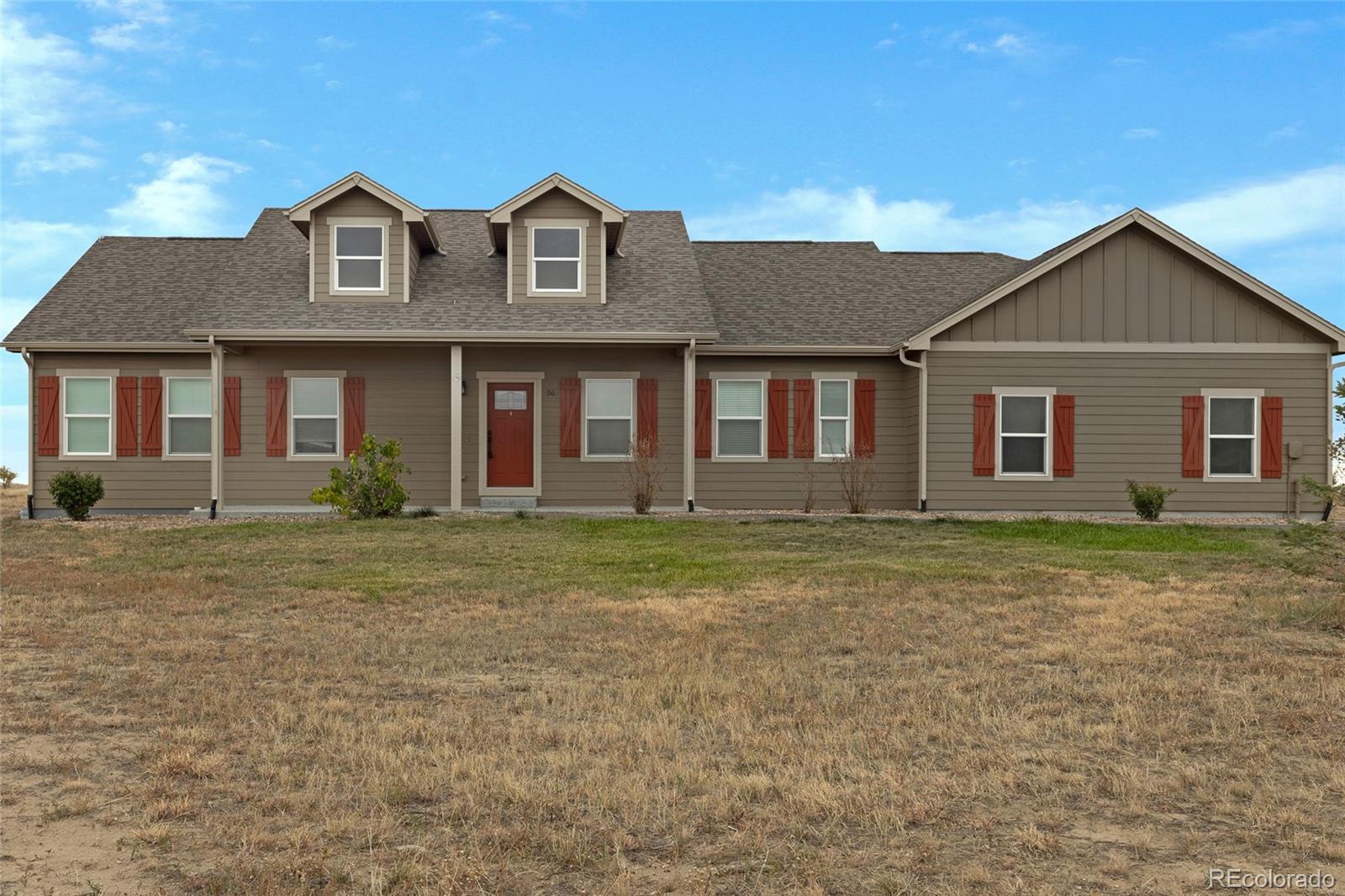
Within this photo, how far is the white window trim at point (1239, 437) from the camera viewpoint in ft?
62.8

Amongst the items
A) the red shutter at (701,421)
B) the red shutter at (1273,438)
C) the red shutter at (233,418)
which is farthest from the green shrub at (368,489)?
the red shutter at (1273,438)

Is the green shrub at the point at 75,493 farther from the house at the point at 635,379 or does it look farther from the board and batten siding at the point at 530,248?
the board and batten siding at the point at 530,248

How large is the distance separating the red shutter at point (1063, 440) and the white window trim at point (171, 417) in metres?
15.0

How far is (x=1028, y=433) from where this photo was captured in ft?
63.4

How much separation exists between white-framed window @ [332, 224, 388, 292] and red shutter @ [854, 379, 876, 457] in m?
8.71

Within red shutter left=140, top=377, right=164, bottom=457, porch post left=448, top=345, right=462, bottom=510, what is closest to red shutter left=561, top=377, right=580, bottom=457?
porch post left=448, top=345, right=462, bottom=510

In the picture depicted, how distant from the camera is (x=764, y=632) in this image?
8164mm

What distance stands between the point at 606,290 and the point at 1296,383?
1219cm

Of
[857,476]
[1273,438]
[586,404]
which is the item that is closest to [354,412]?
[586,404]

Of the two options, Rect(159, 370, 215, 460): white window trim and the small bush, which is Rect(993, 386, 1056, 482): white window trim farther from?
Rect(159, 370, 215, 460): white window trim

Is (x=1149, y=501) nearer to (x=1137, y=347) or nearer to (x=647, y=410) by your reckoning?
(x=1137, y=347)

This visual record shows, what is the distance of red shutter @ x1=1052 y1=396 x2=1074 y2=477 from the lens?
19.2 meters

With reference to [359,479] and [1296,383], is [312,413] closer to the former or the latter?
[359,479]

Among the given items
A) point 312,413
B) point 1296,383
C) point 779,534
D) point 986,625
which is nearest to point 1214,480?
point 1296,383
